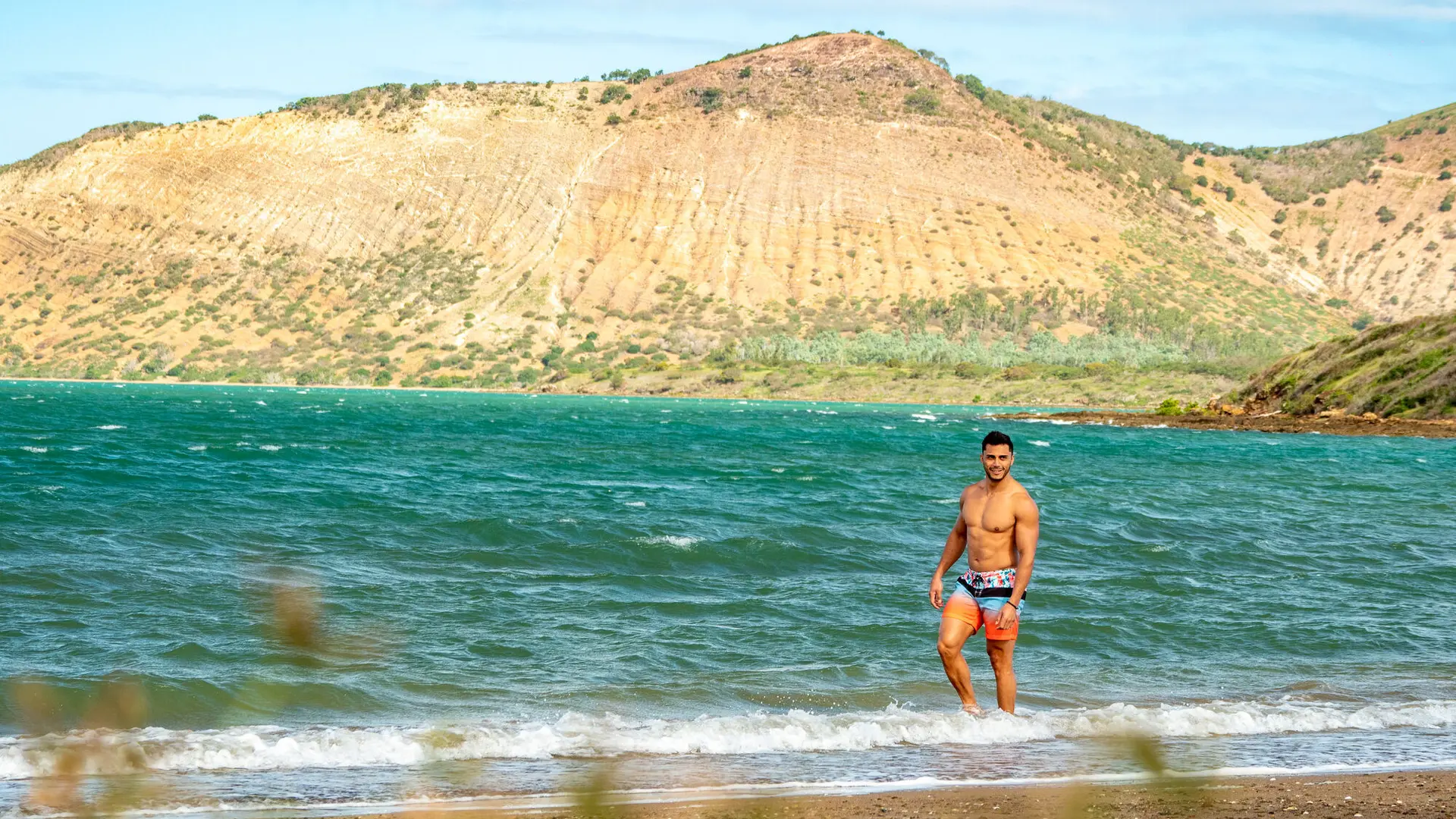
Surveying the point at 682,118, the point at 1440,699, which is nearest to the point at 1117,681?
the point at 1440,699

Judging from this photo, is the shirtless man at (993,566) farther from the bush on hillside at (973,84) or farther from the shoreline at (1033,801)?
the bush on hillside at (973,84)

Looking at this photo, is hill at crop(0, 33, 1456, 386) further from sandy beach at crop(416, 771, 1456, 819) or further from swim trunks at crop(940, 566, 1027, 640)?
sandy beach at crop(416, 771, 1456, 819)

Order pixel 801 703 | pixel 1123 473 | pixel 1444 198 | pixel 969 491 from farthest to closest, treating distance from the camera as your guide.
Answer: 1. pixel 1444 198
2. pixel 1123 473
3. pixel 801 703
4. pixel 969 491

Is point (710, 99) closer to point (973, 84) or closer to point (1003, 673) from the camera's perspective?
point (973, 84)

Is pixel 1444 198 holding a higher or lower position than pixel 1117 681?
higher

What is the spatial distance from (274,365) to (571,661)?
125608mm

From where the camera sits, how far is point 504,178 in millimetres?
140875

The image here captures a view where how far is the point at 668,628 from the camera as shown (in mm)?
14914

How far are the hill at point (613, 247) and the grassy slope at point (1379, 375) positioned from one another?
1739 inches

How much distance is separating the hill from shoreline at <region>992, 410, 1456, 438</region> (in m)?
43.8

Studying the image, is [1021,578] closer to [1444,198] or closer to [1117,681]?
[1117,681]

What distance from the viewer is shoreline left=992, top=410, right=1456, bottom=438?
213 ft

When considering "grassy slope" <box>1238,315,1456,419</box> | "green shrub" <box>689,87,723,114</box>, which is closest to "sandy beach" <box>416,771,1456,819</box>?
"grassy slope" <box>1238,315,1456,419</box>

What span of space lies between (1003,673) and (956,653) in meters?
0.47
